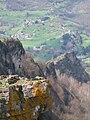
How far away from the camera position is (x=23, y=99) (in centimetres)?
2108

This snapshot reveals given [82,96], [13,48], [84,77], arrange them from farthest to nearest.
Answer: [84,77]
[82,96]
[13,48]

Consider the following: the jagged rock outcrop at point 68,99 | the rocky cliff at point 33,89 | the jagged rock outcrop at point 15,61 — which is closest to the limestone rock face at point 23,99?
the rocky cliff at point 33,89

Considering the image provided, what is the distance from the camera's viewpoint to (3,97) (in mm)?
20359

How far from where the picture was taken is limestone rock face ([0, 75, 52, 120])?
66.6ft

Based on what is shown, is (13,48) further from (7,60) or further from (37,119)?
(37,119)

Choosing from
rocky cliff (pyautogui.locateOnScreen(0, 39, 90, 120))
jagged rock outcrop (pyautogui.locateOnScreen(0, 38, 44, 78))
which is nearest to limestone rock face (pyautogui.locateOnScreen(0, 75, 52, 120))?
rocky cliff (pyautogui.locateOnScreen(0, 39, 90, 120))

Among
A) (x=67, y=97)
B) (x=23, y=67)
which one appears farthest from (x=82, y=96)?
(x=23, y=67)

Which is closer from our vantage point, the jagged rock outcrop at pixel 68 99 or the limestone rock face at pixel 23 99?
the limestone rock face at pixel 23 99

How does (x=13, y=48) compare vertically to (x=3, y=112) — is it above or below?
below

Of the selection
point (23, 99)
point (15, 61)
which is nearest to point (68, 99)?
point (15, 61)

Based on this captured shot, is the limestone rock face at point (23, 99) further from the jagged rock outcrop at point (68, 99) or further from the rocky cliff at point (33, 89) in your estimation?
the jagged rock outcrop at point (68, 99)

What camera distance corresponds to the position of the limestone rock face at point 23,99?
2031cm

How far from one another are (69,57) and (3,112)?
106349 millimetres

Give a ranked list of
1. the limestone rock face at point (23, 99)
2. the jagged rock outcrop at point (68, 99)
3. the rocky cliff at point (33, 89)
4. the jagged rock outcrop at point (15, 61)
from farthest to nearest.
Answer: the jagged rock outcrop at point (68, 99) → the jagged rock outcrop at point (15, 61) → the rocky cliff at point (33, 89) → the limestone rock face at point (23, 99)
